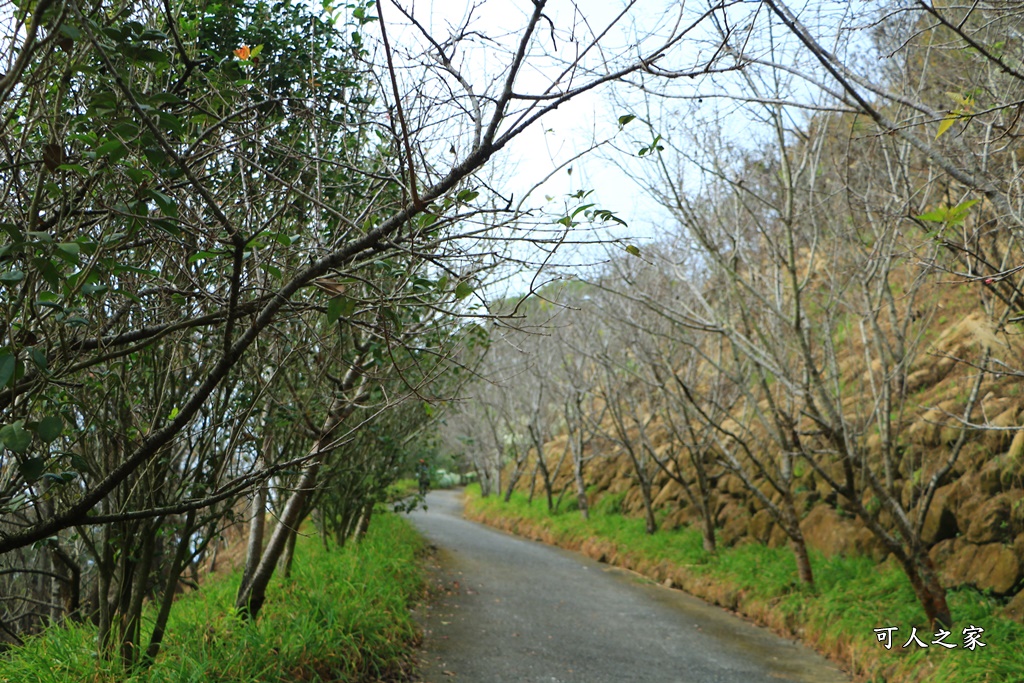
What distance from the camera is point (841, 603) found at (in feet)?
25.8

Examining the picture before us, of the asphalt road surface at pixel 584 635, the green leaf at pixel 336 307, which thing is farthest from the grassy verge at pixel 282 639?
the green leaf at pixel 336 307

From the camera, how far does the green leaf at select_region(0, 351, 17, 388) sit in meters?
1.79

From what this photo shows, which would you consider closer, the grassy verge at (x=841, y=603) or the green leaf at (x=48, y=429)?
the green leaf at (x=48, y=429)

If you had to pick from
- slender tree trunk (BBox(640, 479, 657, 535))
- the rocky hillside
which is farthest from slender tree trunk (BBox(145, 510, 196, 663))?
slender tree trunk (BBox(640, 479, 657, 535))

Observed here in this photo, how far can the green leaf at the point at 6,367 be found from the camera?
1.79 meters

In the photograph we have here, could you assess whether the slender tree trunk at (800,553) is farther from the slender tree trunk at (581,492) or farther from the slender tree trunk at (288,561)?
the slender tree trunk at (581,492)

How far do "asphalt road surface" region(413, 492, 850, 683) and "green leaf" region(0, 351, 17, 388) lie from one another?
5.13 metres

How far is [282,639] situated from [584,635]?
151 inches

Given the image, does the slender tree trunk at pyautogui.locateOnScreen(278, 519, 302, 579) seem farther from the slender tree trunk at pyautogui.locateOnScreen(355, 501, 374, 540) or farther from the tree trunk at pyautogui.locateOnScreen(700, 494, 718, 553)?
the tree trunk at pyautogui.locateOnScreen(700, 494, 718, 553)

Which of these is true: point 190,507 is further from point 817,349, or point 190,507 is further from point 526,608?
point 817,349

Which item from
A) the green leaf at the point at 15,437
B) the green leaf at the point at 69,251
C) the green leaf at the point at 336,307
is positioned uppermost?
Result: the green leaf at the point at 69,251

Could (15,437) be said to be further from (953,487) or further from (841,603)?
(953,487)

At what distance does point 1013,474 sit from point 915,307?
5177 mm

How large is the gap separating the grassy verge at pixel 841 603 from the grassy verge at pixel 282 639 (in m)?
4.06
